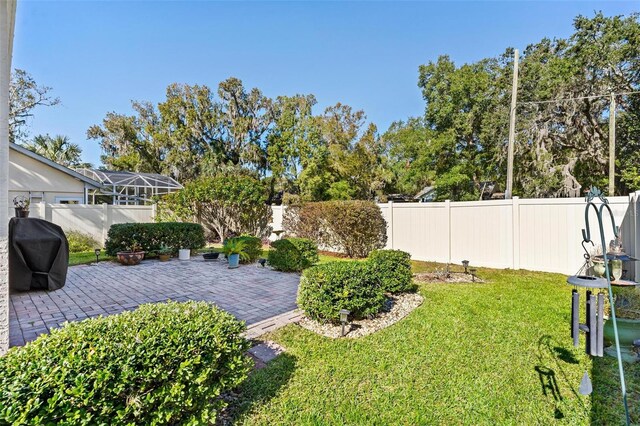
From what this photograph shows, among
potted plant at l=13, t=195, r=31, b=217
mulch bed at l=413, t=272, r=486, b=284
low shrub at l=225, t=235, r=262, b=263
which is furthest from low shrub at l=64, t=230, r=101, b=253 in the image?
mulch bed at l=413, t=272, r=486, b=284

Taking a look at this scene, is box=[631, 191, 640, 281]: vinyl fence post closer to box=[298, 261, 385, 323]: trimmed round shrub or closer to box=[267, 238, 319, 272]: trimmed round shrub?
box=[298, 261, 385, 323]: trimmed round shrub

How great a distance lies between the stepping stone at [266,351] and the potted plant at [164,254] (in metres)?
7.09

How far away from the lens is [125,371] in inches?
68.2

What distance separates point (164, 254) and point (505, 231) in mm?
9978

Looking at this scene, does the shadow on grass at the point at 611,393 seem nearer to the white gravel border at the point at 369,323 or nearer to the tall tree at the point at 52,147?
the white gravel border at the point at 369,323

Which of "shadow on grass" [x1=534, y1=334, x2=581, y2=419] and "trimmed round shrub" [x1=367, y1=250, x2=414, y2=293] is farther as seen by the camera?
"trimmed round shrub" [x1=367, y1=250, x2=414, y2=293]

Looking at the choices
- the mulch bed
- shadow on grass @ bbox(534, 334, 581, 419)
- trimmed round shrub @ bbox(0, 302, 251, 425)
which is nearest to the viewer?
trimmed round shrub @ bbox(0, 302, 251, 425)

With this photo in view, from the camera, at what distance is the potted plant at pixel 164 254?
367 inches

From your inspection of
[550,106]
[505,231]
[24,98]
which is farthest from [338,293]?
[24,98]

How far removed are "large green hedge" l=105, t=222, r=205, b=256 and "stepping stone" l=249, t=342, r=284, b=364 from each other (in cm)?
749

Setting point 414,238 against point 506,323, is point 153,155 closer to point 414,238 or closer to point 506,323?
point 414,238

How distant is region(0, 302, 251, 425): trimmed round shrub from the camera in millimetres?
1511

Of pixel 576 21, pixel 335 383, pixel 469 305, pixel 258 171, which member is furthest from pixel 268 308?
pixel 258 171

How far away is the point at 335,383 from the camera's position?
9.14ft
